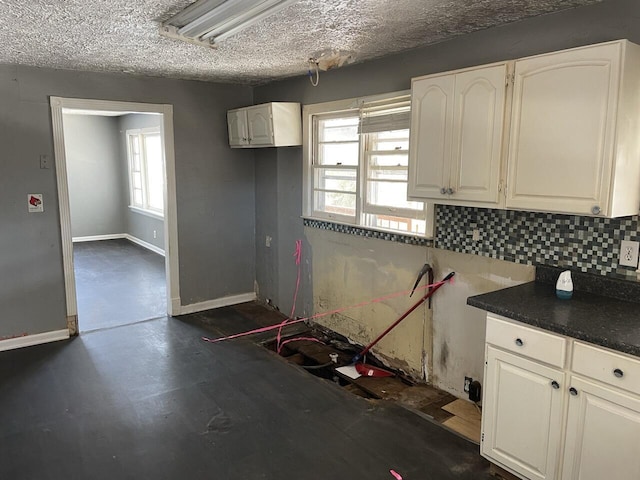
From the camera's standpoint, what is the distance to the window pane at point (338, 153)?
3998 millimetres

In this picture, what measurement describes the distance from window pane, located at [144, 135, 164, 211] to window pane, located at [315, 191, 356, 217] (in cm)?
436

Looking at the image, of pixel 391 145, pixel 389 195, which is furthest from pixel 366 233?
pixel 391 145

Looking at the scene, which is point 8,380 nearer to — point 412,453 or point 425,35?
point 412,453

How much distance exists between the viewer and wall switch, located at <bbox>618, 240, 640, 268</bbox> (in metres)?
2.29

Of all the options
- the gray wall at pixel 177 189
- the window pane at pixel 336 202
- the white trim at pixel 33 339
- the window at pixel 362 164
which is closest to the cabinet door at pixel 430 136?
the window at pixel 362 164

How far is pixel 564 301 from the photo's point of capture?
236 cm

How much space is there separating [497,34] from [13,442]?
3612 millimetres

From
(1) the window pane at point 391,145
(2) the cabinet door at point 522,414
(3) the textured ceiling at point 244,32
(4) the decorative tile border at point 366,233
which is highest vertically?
(3) the textured ceiling at point 244,32

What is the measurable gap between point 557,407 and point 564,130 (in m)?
1.24

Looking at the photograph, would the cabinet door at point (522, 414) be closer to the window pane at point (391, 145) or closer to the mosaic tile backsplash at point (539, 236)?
the mosaic tile backsplash at point (539, 236)

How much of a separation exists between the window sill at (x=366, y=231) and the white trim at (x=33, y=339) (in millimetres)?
2402

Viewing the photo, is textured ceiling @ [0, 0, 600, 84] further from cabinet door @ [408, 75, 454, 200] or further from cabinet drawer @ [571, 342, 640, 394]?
cabinet drawer @ [571, 342, 640, 394]

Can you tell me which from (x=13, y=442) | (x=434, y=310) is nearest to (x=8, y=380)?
(x=13, y=442)

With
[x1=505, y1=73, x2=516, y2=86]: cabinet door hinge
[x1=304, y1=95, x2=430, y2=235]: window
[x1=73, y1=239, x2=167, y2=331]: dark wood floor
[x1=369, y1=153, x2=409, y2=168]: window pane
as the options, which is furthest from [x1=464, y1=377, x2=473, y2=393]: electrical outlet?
[x1=73, y1=239, x2=167, y2=331]: dark wood floor
